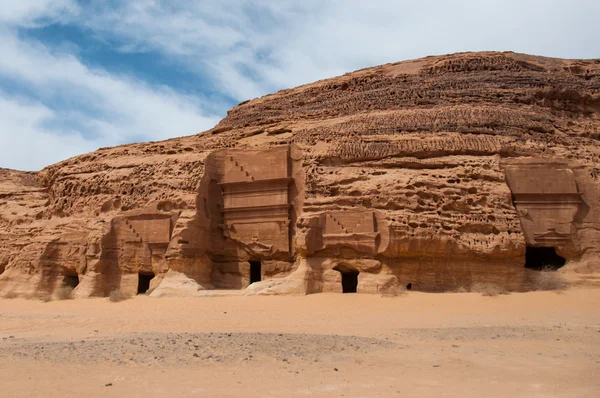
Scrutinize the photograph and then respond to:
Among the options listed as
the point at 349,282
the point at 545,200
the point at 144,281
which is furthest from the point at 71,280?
the point at 545,200

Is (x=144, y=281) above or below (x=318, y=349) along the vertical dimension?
below

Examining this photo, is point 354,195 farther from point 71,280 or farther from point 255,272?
point 71,280

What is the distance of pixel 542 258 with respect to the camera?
19266mm

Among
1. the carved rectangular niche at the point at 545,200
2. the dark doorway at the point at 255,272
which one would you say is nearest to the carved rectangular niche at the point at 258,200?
the dark doorway at the point at 255,272

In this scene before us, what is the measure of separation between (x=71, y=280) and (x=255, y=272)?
7.78 m

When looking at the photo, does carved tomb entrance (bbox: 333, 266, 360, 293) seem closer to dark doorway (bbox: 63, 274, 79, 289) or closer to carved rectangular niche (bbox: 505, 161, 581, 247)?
carved rectangular niche (bbox: 505, 161, 581, 247)

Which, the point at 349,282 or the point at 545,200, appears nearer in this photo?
the point at 545,200

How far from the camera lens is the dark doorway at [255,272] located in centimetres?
2058

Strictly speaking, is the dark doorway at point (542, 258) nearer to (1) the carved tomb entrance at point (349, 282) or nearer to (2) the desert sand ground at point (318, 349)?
(2) the desert sand ground at point (318, 349)

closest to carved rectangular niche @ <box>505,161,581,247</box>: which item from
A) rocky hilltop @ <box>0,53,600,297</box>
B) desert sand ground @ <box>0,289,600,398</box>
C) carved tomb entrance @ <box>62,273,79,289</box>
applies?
rocky hilltop @ <box>0,53,600,297</box>

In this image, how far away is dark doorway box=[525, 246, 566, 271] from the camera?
18750 millimetres

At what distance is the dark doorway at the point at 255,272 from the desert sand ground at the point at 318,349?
4.52 meters

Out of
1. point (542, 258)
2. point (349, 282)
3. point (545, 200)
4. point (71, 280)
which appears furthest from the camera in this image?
point (71, 280)

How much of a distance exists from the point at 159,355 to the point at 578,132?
17.9 m
